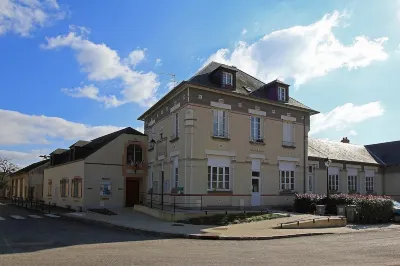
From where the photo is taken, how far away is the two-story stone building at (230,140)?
924 inches

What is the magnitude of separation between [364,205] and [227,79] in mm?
11100

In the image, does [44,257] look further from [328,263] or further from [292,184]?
[292,184]

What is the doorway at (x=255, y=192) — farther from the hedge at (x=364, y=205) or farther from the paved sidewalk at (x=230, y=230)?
the paved sidewalk at (x=230, y=230)

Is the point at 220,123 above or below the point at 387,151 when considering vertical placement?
above

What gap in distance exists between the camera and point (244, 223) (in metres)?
19.4

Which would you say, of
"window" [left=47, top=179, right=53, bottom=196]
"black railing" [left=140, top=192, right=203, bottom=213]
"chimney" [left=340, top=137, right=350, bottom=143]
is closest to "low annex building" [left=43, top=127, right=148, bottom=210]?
"black railing" [left=140, top=192, right=203, bottom=213]

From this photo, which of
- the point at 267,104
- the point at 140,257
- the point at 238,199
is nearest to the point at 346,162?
the point at 267,104

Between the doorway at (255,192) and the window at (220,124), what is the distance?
147 inches

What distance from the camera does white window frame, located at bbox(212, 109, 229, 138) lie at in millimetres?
24484

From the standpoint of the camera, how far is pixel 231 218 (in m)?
20.4

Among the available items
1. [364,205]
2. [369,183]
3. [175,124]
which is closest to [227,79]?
[175,124]

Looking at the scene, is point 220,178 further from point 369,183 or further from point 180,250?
point 369,183

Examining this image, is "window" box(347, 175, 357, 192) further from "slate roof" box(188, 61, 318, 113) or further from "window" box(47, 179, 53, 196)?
"window" box(47, 179, 53, 196)

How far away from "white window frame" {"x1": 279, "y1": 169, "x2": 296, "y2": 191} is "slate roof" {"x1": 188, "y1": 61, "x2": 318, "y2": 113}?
4.93 metres
